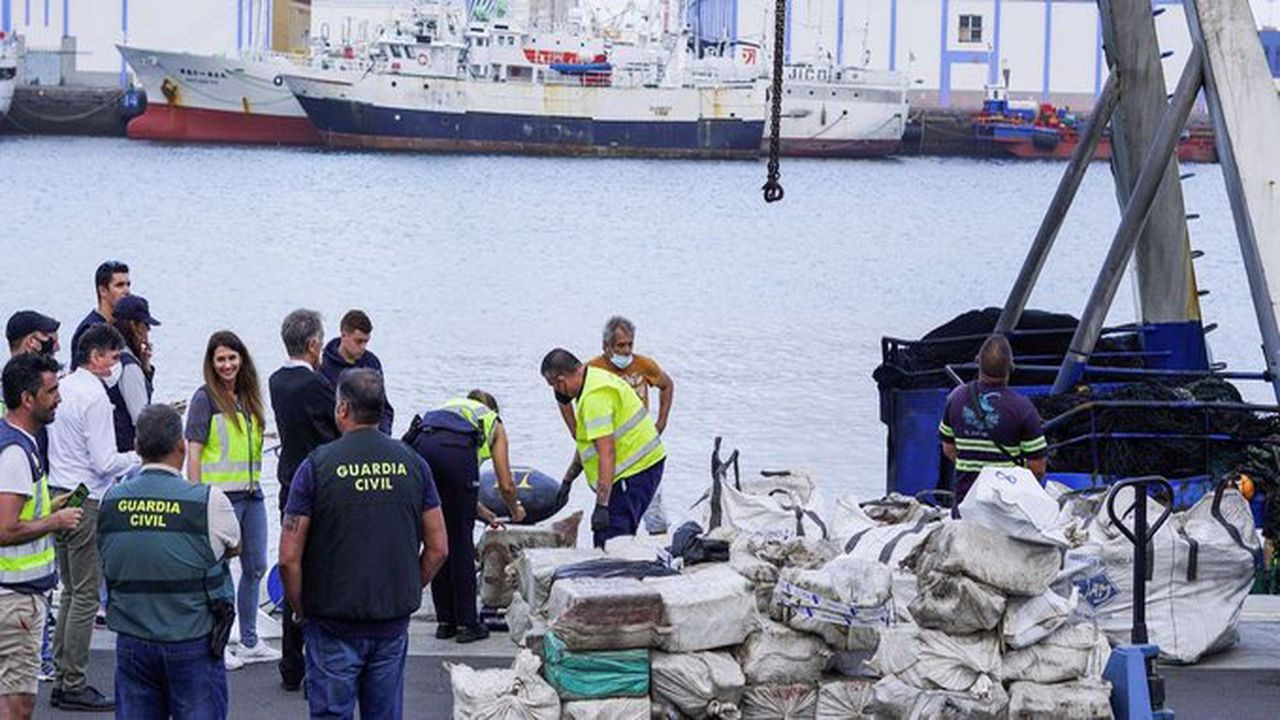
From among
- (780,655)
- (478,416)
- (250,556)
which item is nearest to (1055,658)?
(780,655)

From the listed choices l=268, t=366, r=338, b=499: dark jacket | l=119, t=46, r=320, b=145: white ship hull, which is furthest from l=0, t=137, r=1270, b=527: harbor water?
l=268, t=366, r=338, b=499: dark jacket

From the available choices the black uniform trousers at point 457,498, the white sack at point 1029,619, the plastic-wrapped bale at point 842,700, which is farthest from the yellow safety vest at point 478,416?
the white sack at point 1029,619

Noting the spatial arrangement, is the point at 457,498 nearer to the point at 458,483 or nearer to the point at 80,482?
the point at 458,483

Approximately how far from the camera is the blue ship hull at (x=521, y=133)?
107438 millimetres

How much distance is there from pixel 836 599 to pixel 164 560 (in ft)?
9.07

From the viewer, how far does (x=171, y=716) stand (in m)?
7.61

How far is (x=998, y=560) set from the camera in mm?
Result: 8336

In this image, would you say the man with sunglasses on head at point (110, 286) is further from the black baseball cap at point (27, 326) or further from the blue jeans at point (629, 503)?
the blue jeans at point (629, 503)

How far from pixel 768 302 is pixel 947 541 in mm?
41701

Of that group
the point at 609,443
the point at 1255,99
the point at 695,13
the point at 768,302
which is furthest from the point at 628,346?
the point at 695,13

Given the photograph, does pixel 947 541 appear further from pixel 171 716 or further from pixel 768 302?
pixel 768 302

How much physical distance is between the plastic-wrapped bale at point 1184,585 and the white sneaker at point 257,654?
12.2 ft

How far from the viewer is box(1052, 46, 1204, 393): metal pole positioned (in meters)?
12.6

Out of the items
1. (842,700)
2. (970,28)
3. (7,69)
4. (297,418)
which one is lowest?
(842,700)
